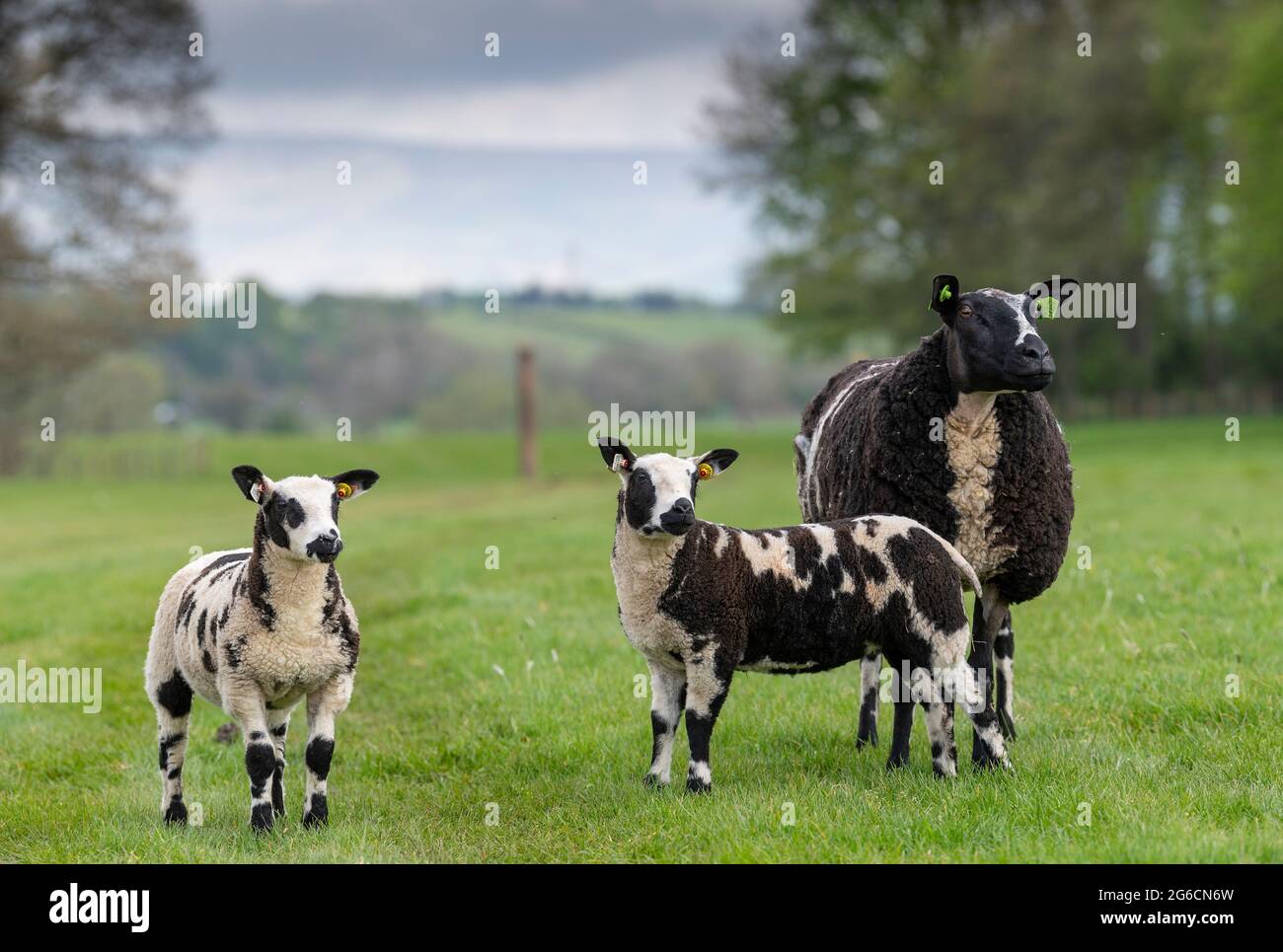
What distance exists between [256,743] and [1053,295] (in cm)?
532

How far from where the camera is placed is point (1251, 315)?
2135 inches

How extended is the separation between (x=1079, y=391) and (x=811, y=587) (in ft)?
178

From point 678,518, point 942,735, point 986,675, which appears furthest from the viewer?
point 986,675

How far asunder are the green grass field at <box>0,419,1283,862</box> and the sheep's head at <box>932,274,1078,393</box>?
2.23 m

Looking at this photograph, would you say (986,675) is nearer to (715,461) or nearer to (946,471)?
(946,471)

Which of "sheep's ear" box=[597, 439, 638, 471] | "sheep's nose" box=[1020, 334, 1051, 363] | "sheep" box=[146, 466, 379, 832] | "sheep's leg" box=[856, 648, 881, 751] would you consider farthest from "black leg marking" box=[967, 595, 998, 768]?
"sheep" box=[146, 466, 379, 832]

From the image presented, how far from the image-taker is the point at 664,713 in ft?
25.1

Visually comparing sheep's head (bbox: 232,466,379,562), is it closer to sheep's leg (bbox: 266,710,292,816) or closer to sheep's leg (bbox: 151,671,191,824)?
sheep's leg (bbox: 266,710,292,816)

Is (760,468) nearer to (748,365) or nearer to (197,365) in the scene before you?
(748,365)

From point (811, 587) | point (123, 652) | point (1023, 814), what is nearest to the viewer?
point (1023, 814)

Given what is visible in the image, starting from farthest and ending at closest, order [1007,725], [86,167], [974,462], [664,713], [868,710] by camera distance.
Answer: [86,167]
[868,710]
[1007,725]
[974,462]
[664,713]

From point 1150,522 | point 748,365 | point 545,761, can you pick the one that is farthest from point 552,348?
point 545,761

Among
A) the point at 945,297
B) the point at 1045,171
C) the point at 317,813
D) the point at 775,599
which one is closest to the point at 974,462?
the point at 945,297

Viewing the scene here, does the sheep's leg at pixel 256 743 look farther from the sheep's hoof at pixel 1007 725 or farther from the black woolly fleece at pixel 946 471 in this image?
the sheep's hoof at pixel 1007 725
